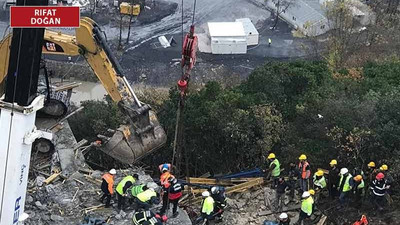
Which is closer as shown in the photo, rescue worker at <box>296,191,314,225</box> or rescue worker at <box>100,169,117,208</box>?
rescue worker at <box>296,191,314,225</box>

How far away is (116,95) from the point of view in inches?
891

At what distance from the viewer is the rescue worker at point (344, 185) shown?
22.2 m

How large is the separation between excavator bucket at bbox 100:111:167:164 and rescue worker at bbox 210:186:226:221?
9.07 feet

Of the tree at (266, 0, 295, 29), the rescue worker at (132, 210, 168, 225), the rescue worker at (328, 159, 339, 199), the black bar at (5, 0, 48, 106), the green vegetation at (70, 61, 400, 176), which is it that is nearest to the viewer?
the black bar at (5, 0, 48, 106)

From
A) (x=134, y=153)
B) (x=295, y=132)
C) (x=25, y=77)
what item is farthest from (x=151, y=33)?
(x=25, y=77)

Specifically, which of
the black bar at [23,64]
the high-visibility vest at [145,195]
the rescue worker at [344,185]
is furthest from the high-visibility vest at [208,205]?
the black bar at [23,64]

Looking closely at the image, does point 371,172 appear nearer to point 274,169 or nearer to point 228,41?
point 274,169

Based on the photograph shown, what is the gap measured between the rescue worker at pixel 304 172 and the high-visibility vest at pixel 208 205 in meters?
3.97

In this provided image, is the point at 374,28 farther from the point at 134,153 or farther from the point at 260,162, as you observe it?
the point at 134,153

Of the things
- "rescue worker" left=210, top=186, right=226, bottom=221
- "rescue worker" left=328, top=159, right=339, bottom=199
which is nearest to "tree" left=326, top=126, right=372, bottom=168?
"rescue worker" left=328, top=159, right=339, bottom=199

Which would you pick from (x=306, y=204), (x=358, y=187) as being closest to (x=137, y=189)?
(x=306, y=204)

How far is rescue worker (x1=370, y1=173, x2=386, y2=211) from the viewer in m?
21.8

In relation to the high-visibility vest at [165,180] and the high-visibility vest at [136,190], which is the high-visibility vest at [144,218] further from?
the high-visibility vest at [165,180]

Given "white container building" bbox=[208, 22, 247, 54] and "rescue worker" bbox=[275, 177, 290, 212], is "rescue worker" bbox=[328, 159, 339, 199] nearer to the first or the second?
"rescue worker" bbox=[275, 177, 290, 212]
